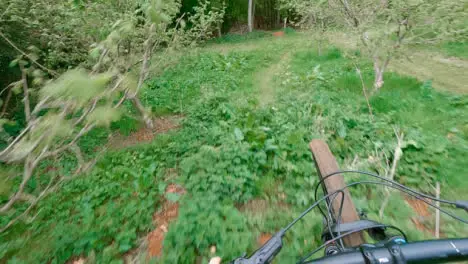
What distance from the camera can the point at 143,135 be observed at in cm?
524

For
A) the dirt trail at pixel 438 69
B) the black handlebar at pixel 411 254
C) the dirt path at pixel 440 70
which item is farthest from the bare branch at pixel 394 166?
the dirt path at pixel 440 70

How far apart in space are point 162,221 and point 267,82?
247 inches

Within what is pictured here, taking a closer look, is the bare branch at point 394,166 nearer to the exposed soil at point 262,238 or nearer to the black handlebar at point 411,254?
the exposed soil at point 262,238

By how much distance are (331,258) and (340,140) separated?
2.94m

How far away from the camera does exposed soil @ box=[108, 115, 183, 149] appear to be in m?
5.01

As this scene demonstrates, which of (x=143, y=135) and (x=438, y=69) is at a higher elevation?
(x=438, y=69)

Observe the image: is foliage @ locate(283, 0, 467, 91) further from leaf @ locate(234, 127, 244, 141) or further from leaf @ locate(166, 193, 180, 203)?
leaf @ locate(166, 193, 180, 203)

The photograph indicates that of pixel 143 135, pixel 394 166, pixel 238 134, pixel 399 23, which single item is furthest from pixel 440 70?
pixel 143 135

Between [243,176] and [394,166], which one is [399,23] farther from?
[243,176]

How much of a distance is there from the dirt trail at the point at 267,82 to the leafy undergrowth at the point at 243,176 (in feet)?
2.50

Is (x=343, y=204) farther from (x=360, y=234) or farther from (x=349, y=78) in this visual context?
(x=349, y=78)

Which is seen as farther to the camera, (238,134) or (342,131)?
(238,134)

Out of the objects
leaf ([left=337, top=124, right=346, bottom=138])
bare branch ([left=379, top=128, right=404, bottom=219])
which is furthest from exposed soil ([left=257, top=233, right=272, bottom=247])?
leaf ([left=337, top=124, right=346, bottom=138])

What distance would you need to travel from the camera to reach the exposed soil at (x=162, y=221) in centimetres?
244
